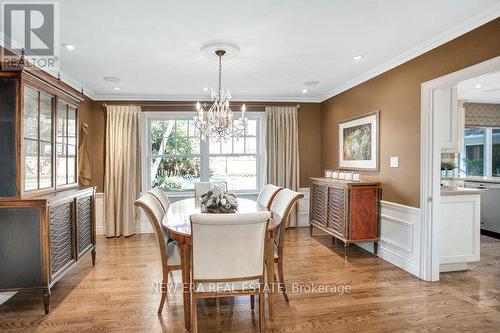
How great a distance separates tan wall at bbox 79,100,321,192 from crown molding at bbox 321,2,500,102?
1215mm

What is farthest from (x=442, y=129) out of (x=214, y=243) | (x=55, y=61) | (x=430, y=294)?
(x=55, y=61)

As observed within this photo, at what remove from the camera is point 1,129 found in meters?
2.35

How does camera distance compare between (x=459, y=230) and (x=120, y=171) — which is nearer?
(x=459, y=230)

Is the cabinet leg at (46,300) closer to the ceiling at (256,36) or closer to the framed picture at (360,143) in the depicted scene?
the ceiling at (256,36)

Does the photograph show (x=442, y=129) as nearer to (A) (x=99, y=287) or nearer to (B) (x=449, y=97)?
(B) (x=449, y=97)

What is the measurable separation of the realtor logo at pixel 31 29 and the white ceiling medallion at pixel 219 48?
130cm

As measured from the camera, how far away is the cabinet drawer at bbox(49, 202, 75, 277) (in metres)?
2.47

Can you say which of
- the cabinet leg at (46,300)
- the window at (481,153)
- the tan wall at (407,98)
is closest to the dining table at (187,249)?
the cabinet leg at (46,300)

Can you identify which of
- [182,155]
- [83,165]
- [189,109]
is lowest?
[83,165]

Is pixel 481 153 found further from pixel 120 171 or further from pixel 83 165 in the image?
pixel 83 165

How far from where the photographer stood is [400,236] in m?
3.33

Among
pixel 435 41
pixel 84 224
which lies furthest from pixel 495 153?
pixel 84 224

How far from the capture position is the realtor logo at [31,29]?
7.06 ft

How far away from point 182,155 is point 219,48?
2.70 metres
